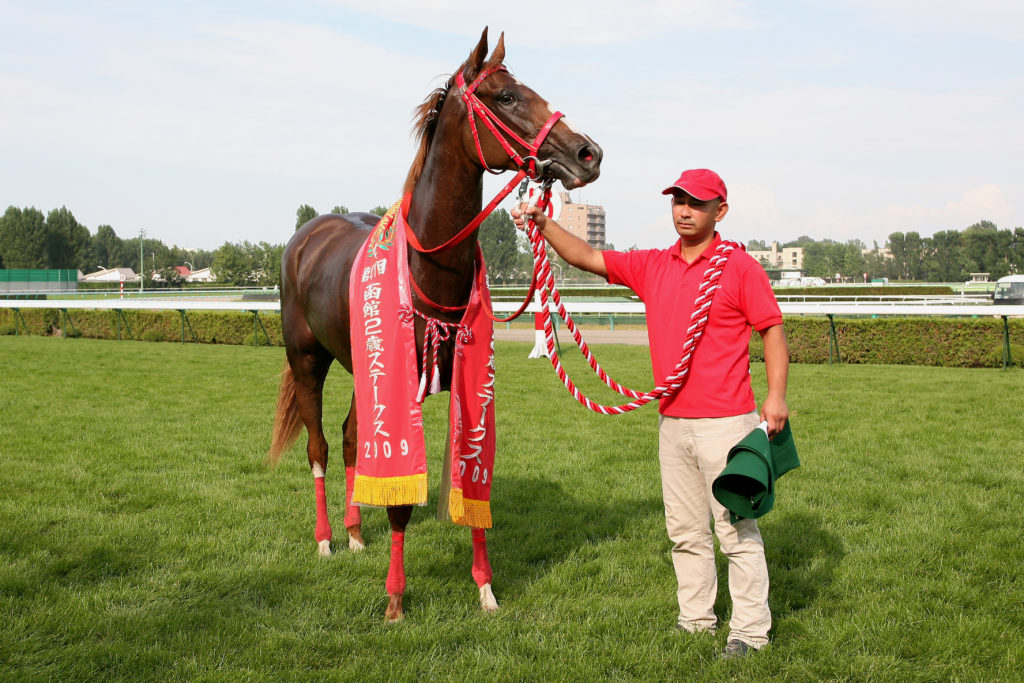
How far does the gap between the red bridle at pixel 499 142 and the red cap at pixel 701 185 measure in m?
0.55

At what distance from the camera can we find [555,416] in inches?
333

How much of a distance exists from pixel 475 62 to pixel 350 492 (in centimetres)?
279

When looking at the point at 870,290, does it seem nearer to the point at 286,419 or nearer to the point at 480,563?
the point at 286,419

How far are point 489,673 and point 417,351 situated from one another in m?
1.40

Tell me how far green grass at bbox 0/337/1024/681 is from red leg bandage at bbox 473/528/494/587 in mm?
150

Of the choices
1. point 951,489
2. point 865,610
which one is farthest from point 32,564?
point 951,489

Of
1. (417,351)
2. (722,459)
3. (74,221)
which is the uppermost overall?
(74,221)

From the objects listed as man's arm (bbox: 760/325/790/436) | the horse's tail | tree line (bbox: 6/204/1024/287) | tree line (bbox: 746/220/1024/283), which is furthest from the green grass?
tree line (bbox: 746/220/1024/283)

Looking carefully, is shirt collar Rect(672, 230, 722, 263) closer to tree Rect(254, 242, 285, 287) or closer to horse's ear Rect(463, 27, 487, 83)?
horse's ear Rect(463, 27, 487, 83)

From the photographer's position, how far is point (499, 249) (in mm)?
57156

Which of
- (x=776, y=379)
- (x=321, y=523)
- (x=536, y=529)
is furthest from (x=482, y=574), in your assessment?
(x=776, y=379)

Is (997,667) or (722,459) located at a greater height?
(722,459)

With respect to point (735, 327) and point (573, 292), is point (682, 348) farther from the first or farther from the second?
point (573, 292)

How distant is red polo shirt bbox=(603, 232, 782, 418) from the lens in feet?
9.96
